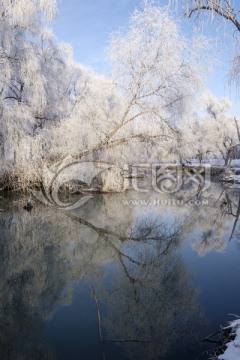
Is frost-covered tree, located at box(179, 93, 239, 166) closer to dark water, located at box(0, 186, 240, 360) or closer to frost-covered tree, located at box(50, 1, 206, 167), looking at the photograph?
frost-covered tree, located at box(50, 1, 206, 167)

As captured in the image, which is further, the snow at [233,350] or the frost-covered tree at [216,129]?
the frost-covered tree at [216,129]

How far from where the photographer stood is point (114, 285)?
4070 millimetres

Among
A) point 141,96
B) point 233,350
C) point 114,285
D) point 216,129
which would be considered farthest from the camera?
point 216,129

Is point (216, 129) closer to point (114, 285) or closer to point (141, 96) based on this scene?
point (141, 96)

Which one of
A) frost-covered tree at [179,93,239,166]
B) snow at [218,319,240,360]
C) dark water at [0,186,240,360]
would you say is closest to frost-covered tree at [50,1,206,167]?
dark water at [0,186,240,360]

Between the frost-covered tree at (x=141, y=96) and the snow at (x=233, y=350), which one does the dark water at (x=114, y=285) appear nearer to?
the snow at (x=233, y=350)

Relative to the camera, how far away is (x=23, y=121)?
366 inches

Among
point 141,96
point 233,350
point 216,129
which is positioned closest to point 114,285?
point 233,350

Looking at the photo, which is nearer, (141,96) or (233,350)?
(233,350)

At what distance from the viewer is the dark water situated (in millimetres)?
2840

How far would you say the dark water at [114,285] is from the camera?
112 inches

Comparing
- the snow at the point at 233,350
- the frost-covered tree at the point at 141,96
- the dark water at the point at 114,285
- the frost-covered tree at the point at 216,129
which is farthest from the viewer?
the frost-covered tree at the point at 216,129

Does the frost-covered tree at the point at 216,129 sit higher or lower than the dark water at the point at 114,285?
higher

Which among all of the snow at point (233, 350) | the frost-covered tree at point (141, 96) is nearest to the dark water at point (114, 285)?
the snow at point (233, 350)
